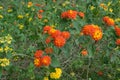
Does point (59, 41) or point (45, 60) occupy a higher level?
point (59, 41)

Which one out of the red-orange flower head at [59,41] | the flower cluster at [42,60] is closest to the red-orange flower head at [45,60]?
the flower cluster at [42,60]

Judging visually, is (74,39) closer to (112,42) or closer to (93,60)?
(112,42)

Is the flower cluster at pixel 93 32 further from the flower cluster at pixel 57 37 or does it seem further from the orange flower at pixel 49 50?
the orange flower at pixel 49 50

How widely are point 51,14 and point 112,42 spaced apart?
4.14 feet

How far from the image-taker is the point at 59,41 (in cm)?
242

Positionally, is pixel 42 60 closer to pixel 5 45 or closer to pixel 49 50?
pixel 49 50

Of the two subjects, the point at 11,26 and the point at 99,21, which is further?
the point at 11,26

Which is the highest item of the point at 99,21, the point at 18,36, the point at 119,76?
the point at 99,21

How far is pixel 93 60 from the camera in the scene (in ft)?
11.8

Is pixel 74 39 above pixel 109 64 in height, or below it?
above

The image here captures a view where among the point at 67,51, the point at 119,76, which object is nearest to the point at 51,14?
the point at 119,76

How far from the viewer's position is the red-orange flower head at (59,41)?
7.95ft

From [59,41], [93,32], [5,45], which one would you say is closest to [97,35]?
[93,32]

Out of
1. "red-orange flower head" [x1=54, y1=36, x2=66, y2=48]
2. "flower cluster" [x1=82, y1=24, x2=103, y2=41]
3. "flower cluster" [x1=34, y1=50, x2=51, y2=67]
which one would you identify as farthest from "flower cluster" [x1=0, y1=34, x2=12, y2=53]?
"flower cluster" [x1=82, y1=24, x2=103, y2=41]
